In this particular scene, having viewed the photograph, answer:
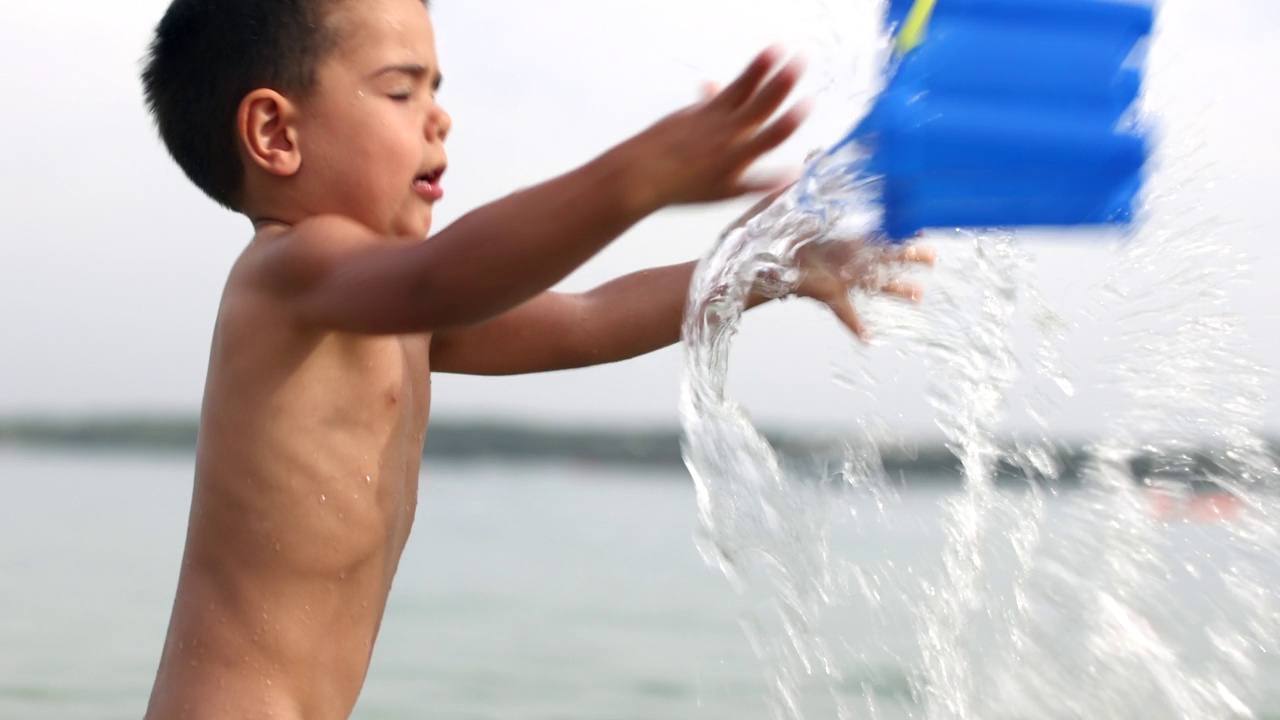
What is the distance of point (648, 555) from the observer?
8.06 metres

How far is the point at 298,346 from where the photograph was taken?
1.90 meters

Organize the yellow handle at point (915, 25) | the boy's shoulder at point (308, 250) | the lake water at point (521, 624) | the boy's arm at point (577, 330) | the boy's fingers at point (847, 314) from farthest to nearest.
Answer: the lake water at point (521, 624) < the boy's arm at point (577, 330) < the boy's fingers at point (847, 314) < the boy's shoulder at point (308, 250) < the yellow handle at point (915, 25)

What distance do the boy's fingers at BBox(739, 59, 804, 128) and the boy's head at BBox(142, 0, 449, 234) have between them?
2.11 feet

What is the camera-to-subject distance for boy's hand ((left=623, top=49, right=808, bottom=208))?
4.88 feet

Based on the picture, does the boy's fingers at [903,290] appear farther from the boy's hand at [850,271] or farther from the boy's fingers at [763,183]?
the boy's fingers at [763,183]

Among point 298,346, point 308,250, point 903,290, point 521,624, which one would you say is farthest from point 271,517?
point 521,624

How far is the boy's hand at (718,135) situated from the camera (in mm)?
1486

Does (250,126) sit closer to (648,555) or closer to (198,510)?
(198,510)

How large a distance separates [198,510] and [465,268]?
2.02 feet

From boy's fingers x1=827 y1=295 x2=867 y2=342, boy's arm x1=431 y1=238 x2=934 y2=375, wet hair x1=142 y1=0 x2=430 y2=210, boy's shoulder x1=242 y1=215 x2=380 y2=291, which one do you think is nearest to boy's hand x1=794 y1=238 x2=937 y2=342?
boy's fingers x1=827 y1=295 x2=867 y2=342

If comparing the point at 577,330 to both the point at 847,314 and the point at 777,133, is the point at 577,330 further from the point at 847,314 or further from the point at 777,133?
the point at 777,133

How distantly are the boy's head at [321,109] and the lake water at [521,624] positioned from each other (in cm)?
91

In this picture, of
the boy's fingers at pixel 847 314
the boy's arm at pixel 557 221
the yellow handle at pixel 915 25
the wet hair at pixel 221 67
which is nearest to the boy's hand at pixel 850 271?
the boy's fingers at pixel 847 314

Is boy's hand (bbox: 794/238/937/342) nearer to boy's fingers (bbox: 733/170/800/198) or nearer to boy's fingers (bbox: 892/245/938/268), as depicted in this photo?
boy's fingers (bbox: 892/245/938/268)
